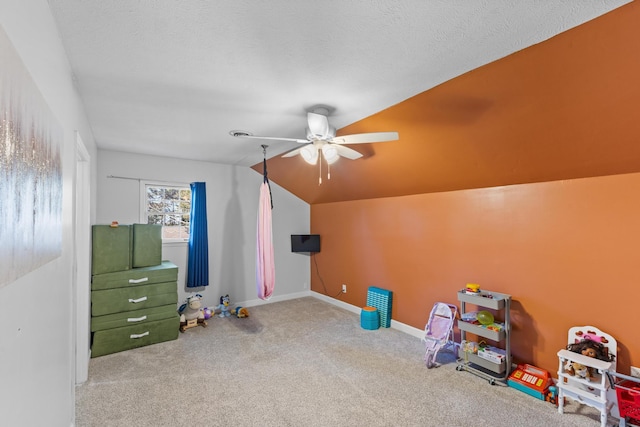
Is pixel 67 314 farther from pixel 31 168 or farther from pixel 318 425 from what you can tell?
pixel 318 425

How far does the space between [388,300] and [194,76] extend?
3359mm

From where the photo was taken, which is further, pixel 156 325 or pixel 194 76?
pixel 156 325

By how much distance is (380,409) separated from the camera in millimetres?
2213

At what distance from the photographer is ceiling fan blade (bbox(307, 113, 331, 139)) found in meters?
2.30

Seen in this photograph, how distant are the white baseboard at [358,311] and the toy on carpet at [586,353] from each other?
4.88 ft

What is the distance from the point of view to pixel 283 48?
159 cm

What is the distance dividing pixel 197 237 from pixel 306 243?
6.08 ft

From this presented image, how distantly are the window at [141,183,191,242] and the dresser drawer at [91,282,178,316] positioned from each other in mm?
958

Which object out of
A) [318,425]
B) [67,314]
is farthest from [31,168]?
[318,425]

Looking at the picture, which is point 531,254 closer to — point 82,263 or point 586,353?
point 586,353

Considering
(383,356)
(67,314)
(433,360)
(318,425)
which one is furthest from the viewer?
A: (383,356)

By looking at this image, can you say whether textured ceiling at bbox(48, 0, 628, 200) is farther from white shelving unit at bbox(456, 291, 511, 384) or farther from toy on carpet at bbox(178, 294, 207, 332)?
toy on carpet at bbox(178, 294, 207, 332)

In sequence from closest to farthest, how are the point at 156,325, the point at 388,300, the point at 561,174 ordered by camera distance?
the point at 561,174, the point at 156,325, the point at 388,300

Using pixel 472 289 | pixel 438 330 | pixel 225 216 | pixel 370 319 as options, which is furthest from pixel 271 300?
pixel 472 289
